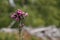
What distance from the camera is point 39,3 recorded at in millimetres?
9961

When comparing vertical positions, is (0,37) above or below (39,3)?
below

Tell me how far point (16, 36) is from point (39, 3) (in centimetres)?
325

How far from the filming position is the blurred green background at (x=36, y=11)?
9.11 meters

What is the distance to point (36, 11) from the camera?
32.2 ft

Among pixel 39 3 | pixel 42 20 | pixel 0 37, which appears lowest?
pixel 0 37

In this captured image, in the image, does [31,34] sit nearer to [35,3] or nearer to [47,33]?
[47,33]

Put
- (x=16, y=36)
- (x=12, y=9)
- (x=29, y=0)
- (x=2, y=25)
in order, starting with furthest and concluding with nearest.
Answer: (x=29, y=0) < (x=12, y=9) < (x=2, y=25) < (x=16, y=36)

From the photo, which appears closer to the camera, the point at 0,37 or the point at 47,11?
the point at 0,37

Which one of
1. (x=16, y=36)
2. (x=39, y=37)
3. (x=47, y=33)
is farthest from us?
(x=47, y=33)

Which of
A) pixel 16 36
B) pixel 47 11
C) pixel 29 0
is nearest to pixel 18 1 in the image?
pixel 29 0

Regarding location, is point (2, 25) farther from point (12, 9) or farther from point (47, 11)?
point (47, 11)

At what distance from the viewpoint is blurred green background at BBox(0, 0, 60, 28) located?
29.9 ft

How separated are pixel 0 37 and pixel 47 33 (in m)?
1.71

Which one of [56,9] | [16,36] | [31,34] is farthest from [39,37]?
[56,9]
